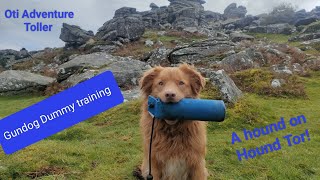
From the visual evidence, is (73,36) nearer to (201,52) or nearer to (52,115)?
(201,52)

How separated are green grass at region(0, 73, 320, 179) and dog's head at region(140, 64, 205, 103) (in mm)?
2766

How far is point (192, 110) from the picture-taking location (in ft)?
19.3

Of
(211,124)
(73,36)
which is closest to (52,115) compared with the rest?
(211,124)

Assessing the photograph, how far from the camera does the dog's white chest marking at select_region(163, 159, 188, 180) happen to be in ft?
21.6

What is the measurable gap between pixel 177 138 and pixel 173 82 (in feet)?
3.40

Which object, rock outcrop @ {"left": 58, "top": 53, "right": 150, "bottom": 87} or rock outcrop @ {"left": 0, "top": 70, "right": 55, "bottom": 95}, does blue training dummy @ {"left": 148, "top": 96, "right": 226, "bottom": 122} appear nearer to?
rock outcrop @ {"left": 58, "top": 53, "right": 150, "bottom": 87}

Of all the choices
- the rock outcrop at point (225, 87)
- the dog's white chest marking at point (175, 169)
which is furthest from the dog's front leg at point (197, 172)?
the rock outcrop at point (225, 87)

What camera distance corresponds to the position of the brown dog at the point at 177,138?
6.52 m

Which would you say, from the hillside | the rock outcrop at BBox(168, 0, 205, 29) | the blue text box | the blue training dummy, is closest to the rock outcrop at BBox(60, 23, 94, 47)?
the rock outcrop at BBox(168, 0, 205, 29)

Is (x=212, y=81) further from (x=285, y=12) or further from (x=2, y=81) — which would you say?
(x=285, y=12)

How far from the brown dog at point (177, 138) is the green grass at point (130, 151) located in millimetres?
1996

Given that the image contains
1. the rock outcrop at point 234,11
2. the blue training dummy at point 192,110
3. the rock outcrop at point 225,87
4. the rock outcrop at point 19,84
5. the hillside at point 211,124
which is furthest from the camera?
the rock outcrop at point 234,11

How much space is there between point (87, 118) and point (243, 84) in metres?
8.59

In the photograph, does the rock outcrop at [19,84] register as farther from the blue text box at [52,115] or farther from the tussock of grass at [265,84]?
the tussock of grass at [265,84]
